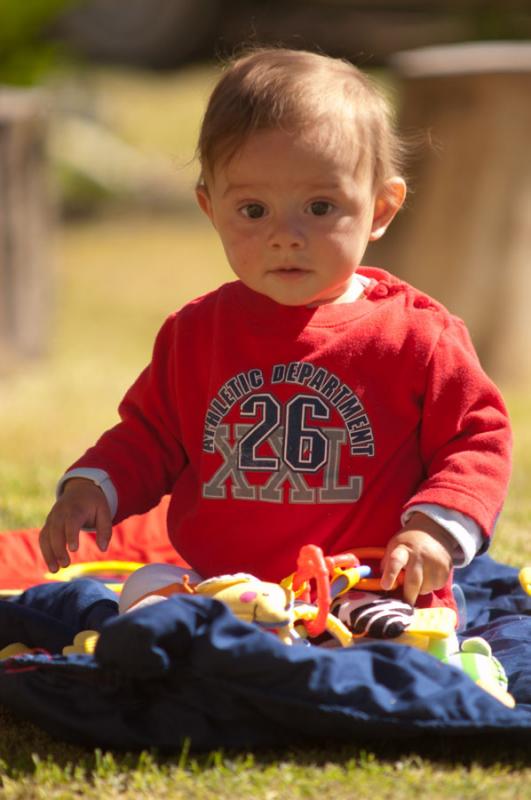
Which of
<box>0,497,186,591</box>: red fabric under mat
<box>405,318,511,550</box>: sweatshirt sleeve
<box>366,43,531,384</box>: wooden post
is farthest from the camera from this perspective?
<box>366,43,531,384</box>: wooden post

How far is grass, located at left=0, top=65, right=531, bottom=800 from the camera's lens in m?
2.12

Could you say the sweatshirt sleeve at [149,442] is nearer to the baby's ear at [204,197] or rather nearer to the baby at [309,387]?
the baby at [309,387]

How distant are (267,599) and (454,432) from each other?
0.51 meters

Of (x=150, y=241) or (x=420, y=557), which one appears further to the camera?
(x=150, y=241)

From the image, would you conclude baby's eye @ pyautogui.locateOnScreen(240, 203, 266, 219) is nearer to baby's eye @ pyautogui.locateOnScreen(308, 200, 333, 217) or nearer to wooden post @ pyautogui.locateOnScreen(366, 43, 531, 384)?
baby's eye @ pyautogui.locateOnScreen(308, 200, 333, 217)

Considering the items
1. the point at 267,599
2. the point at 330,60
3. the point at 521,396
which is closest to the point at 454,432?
the point at 267,599

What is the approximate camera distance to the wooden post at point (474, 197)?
234 inches

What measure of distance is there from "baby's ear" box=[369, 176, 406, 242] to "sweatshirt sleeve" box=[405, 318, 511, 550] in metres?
0.27

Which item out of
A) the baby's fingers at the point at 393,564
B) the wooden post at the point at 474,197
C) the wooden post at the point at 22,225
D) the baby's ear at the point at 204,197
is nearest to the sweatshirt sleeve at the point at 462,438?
the baby's fingers at the point at 393,564

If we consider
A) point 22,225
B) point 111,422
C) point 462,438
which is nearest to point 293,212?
point 462,438

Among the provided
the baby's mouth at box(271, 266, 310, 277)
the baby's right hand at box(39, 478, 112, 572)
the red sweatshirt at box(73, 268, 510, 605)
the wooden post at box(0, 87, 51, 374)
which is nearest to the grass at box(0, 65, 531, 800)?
the wooden post at box(0, 87, 51, 374)

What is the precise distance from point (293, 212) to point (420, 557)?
693 millimetres

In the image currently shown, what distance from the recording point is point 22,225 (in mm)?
6305

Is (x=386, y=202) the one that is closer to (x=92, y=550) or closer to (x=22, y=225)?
(x=92, y=550)
